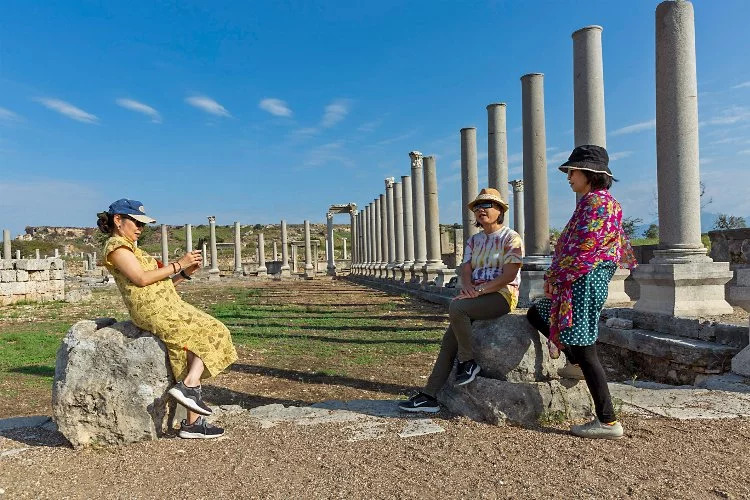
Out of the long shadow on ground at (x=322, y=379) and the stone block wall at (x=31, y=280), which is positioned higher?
the stone block wall at (x=31, y=280)

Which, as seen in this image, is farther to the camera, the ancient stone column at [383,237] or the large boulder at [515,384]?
the ancient stone column at [383,237]

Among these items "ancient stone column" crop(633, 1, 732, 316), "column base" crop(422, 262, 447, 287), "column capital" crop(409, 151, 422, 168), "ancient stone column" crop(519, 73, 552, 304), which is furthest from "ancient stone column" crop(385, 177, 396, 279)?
"ancient stone column" crop(633, 1, 732, 316)

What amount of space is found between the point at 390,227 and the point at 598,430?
25546 mm

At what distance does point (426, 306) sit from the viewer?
15.7 metres

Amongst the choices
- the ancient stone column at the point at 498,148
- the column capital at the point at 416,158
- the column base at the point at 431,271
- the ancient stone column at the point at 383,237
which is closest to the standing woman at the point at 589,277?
the ancient stone column at the point at 498,148

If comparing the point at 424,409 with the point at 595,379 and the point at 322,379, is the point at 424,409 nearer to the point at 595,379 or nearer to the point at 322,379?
the point at 595,379

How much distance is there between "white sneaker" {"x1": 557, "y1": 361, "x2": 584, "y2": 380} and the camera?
4.30 meters

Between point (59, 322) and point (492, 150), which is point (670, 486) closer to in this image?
point (492, 150)

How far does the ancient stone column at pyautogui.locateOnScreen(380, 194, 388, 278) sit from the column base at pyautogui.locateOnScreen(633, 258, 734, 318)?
21.4 meters

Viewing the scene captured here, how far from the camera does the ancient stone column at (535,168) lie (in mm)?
11391

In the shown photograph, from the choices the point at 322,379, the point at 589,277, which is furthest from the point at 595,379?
the point at 322,379

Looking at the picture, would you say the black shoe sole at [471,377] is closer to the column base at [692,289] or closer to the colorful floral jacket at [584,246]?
the colorful floral jacket at [584,246]

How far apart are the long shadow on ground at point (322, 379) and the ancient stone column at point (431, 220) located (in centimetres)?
1238

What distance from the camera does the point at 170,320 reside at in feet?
12.9
